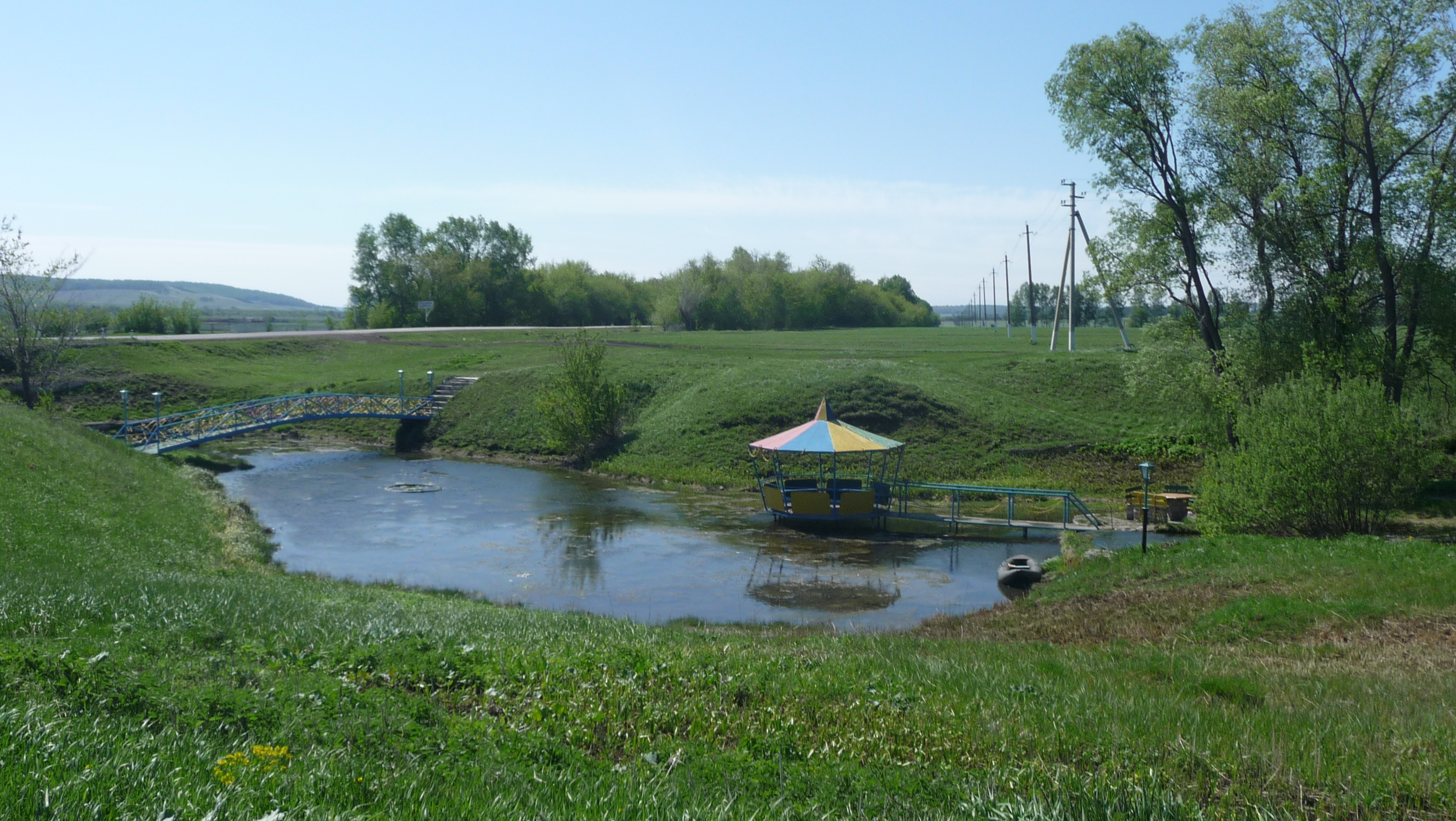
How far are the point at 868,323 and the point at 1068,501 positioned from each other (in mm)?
100022

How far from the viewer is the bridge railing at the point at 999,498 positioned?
81.6 ft

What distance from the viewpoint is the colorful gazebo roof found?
83.6ft

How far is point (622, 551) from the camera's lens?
22.7 meters

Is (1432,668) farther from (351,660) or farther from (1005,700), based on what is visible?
(351,660)

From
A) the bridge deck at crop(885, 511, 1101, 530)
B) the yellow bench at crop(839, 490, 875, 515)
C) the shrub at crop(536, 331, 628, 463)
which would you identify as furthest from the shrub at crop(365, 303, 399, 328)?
the yellow bench at crop(839, 490, 875, 515)

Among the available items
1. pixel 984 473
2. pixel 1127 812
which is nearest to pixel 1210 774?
pixel 1127 812

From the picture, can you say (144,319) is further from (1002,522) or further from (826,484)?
(1002,522)

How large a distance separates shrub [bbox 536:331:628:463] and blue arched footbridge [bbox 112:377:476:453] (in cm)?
877

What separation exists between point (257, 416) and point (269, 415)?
1.09 m

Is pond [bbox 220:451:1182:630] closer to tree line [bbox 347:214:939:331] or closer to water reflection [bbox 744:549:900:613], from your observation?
water reflection [bbox 744:549:900:613]

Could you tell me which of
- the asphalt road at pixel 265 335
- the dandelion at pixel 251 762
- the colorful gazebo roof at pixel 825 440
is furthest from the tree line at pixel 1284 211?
the asphalt road at pixel 265 335

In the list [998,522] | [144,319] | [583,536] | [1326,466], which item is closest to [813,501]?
[998,522]

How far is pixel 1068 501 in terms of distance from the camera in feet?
83.8

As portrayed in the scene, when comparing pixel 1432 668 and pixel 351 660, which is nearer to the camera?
pixel 351 660
